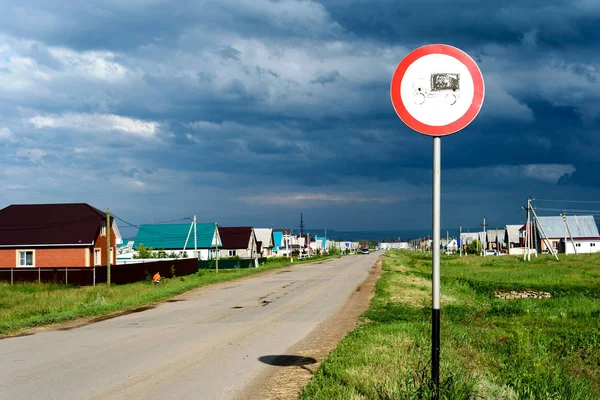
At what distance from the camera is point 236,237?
3497 inches

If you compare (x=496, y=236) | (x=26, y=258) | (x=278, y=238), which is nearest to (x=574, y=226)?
(x=496, y=236)

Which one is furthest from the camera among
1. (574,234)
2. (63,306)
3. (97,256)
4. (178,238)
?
(574,234)

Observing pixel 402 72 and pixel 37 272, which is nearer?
pixel 402 72

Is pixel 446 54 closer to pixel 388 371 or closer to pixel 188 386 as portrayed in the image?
pixel 388 371

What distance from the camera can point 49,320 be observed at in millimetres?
15750

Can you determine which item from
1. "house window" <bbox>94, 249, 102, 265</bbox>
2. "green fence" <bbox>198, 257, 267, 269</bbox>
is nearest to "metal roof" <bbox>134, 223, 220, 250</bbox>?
"green fence" <bbox>198, 257, 267, 269</bbox>

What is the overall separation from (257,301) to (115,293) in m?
8.22

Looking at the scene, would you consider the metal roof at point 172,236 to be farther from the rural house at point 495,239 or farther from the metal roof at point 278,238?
the rural house at point 495,239

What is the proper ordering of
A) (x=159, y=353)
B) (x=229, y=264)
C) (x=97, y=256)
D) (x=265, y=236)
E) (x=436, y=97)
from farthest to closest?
(x=265, y=236), (x=229, y=264), (x=97, y=256), (x=159, y=353), (x=436, y=97)

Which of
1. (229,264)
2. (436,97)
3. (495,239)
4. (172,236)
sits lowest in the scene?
(495,239)

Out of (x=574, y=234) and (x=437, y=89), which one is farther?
(x=574, y=234)

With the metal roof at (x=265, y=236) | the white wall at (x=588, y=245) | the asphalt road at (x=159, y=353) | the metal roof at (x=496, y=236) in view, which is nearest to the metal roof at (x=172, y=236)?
the metal roof at (x=265, y=236)

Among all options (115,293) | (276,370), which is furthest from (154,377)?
(115,293)

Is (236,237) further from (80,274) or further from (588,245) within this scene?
(588,245)
